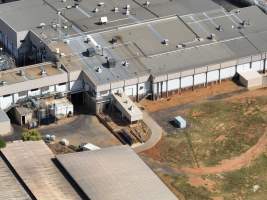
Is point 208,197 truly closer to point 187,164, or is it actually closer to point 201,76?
point 187,164

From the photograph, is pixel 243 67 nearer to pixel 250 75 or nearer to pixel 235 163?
pixel 250 75

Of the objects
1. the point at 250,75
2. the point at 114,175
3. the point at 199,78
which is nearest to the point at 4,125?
the point at 114,175

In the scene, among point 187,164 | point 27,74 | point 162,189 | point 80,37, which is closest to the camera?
point 162,189

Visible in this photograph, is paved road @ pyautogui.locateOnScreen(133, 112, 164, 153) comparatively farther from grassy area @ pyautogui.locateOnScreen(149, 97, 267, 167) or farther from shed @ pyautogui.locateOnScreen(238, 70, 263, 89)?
shed @ pyautogui.locateOnScreen(238, 70, 263, 89)

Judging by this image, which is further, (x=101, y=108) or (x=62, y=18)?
(x=62, y=18)

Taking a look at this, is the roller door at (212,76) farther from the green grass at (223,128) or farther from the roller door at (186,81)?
the green grass at (223,128)

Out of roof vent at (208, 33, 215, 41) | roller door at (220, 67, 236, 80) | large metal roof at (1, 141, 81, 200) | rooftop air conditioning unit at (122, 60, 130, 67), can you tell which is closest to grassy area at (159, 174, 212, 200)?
large metal roof at (1, 141, 81, 200)

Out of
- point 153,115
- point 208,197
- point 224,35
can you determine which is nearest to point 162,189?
point 208,197
